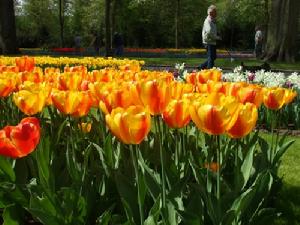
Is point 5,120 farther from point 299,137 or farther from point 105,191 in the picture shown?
point 299,137

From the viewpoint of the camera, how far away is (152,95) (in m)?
2.42

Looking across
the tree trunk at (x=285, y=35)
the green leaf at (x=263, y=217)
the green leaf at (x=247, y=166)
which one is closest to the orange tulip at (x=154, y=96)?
the green leaf at (x=247, y=166)

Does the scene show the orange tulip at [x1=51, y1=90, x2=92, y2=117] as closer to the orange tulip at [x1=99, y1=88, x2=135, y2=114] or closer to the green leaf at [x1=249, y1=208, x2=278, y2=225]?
the orange tulip at [x1=99, y1=88, x2=135, y2=114]

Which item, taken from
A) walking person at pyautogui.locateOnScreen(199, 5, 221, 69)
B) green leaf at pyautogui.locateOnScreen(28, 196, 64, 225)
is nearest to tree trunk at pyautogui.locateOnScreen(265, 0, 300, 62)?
walking person at pyautogui.locateOnScreen(199, 5, 221, 69)

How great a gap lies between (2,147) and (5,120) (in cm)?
187

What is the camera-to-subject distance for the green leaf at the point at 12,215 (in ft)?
9.39

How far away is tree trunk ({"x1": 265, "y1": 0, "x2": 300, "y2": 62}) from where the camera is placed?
1002 inches

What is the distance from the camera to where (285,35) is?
1003 inches

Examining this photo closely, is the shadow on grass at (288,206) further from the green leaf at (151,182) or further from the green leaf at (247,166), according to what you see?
the green leaf at (151,182)

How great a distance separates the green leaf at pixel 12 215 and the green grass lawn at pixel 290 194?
1706 mm

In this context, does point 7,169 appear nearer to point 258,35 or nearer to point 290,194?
point 290,194

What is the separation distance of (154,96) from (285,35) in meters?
24.2

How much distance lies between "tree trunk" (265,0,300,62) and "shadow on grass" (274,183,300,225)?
71.2ft

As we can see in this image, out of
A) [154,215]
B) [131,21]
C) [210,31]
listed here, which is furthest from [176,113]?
[131,21]
